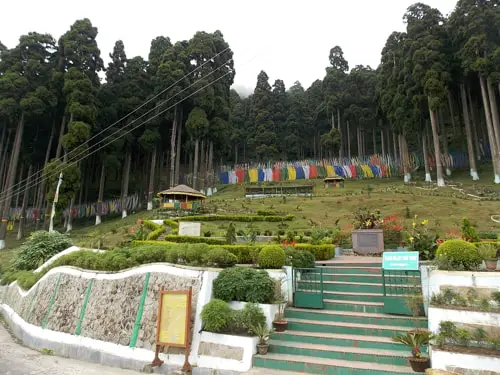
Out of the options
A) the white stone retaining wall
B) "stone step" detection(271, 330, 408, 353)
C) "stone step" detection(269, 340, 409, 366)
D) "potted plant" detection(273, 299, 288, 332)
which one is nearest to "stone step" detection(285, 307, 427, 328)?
"potted plant" detection(273, 299, 288, 332)

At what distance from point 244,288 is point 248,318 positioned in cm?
71

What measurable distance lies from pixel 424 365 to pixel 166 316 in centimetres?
485

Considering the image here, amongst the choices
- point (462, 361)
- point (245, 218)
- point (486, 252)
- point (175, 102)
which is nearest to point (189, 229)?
point (245, 218)

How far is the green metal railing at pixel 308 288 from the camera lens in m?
7.55

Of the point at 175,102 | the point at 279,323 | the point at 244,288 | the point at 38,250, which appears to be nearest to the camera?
the point at 279,323

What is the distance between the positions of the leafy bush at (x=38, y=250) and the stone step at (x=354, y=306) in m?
13.2

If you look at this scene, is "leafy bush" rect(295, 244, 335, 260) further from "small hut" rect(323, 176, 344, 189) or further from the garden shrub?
"small hut" rect(323, 176, 344, 189)

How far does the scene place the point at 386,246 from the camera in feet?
46.6

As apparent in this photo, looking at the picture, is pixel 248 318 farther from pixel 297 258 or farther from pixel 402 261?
pixel 402 261

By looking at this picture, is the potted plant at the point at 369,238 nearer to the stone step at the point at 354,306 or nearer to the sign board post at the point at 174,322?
the stone step at the point at 354,306

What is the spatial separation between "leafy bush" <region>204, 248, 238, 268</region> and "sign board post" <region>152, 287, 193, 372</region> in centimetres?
144

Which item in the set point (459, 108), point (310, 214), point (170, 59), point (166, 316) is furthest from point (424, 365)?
point (459, 108)

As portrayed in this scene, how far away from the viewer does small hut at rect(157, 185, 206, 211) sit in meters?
22.4

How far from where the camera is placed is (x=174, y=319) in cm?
653
